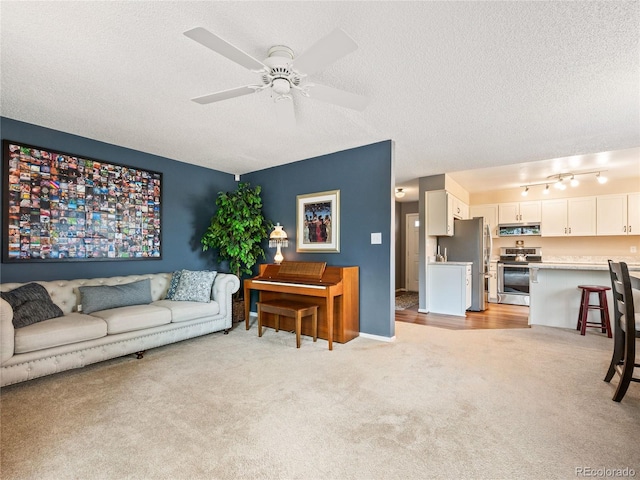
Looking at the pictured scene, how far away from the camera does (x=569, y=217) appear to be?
603 cm

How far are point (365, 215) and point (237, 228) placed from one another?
179cm

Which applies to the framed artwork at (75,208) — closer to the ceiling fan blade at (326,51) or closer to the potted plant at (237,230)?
the potted plant at (237,230)

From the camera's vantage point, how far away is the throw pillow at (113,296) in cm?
309

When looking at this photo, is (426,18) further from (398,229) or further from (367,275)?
(398,229)

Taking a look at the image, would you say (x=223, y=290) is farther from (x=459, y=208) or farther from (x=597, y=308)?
(x=597, y=308)

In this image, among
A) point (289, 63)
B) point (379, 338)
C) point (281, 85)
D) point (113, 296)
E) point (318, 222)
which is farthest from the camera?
point (318, 222)

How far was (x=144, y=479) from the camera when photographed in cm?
146

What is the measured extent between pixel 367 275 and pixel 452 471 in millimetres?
2410

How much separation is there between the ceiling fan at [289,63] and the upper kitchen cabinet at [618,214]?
608 cm

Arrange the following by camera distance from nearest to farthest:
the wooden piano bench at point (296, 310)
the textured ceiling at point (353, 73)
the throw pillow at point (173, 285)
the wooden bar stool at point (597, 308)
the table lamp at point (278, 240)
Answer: the textured ceiling at point (353, 73) < the wooden piano bench at point (296, 310) < the throw pillow at point (173, 285) < the wooden bar stool at point (597, 308) < the table lamp at point (278, 240)

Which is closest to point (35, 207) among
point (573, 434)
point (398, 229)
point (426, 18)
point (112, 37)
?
point (112, 37)

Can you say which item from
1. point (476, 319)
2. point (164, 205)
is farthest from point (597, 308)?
point (164, 205)

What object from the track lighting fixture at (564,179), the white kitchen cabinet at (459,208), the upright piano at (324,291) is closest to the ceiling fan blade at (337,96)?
the upright piano at (324,291)

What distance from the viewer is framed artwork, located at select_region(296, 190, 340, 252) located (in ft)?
13.5
